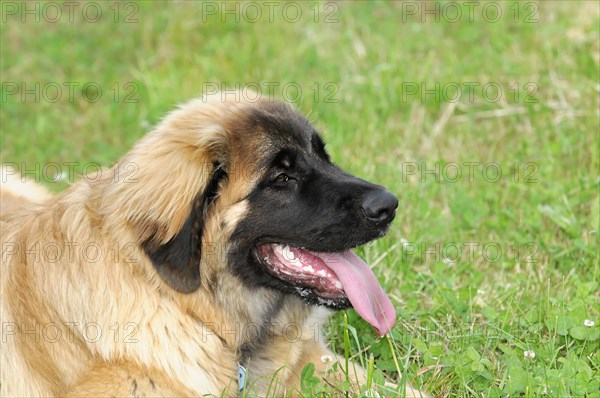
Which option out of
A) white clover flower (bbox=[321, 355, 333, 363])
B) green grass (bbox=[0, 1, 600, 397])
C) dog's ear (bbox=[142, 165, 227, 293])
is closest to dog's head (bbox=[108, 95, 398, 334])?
dog's ear (bbox=[142, 165, 227, 293])

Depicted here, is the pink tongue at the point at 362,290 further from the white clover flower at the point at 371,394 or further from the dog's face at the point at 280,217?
the white clover flower at the point at 371,394

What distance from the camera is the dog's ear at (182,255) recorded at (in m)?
3.70

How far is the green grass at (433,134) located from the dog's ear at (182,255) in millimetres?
772

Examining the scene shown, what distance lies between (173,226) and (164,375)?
0.66 meters

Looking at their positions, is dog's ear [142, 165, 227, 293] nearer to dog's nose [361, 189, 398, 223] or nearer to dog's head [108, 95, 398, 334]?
dog's head [108, 95, 398, 334]

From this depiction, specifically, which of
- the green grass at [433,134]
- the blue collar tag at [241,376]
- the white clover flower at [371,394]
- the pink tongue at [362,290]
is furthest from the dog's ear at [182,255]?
the white clover flower at [371,394]

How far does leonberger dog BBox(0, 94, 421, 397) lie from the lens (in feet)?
12.3

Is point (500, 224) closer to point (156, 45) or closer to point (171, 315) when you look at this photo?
point (171, 315)

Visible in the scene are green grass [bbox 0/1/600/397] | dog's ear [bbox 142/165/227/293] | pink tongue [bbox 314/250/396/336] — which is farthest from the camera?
green grass [bbox 0/1/600/397]

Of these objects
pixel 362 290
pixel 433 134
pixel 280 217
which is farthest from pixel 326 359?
pixel 433 134

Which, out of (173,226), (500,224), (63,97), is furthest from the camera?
(63,97)

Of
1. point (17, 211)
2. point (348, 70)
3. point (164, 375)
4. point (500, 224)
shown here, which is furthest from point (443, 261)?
point (348, 70)

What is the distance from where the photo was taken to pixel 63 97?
836 cm

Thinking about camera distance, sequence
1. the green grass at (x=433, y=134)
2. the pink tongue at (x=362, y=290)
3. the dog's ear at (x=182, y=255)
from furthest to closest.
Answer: the green grass at (x=433, y=134)
the pink tongue at (x=362, y=290)
the dog's ear at (x=182, y=255)
